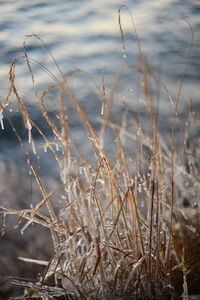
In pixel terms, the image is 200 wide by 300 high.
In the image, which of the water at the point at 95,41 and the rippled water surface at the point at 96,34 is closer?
the water at the point at 95,41

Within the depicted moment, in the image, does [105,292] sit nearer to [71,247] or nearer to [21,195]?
[71,247]

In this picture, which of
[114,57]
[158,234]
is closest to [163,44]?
[114,57]

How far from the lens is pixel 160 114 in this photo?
83.8 inches

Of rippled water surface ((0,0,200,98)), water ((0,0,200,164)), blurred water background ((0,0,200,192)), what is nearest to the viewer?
blurred water background ((0,0,200,192))

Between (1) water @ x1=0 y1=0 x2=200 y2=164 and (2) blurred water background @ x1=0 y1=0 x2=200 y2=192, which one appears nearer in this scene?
(2) blurred water background @ x1=0 y1=0 x2=200 y2=192

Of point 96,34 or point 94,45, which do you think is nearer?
point 94,45

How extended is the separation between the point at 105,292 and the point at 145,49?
200 cm

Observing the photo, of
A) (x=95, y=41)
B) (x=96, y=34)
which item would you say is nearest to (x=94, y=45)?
(x=95, y=41)

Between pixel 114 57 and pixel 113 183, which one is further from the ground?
pixel 113 183

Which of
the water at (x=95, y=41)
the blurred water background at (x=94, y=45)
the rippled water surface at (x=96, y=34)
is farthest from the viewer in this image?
the rippled water surface at (x=96, y=34)

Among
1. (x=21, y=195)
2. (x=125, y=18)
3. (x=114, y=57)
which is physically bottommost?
(x=21, y=195)

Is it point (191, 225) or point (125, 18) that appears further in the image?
point (125, 18)

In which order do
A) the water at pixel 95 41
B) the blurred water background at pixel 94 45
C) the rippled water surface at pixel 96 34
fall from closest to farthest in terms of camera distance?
the blurred water background at pixel 94 45
the water at pixel 95 41
the rippled water surface at pixel 96 34

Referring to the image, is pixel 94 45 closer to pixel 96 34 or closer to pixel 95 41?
pixel 95 41
